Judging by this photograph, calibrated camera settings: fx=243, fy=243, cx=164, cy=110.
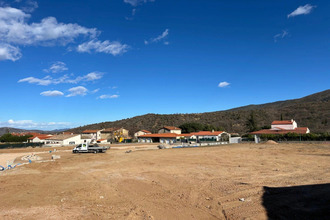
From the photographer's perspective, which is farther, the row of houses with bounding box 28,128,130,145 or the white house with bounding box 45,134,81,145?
the row of houses with bounding box 28,128,130,145

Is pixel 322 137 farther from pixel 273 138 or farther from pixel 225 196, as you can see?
pixel 225 196

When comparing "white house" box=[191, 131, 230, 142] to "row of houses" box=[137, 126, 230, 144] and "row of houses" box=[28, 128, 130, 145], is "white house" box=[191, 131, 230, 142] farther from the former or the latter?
"row of houses" box=[28, 128, 130, 145]

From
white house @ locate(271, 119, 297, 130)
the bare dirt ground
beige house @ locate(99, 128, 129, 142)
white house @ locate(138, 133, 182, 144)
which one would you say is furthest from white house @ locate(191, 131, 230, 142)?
the bare dirt ground

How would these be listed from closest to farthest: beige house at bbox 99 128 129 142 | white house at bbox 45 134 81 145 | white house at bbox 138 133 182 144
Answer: white house at bbox 45 134 81 145 < white house at bbox 138 133 182 144 < beige house at bbox 99 128 129 142

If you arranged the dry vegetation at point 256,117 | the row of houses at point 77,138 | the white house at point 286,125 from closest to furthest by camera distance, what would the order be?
the white house at point 286,125 → the row of houses at point 77,138 → the dry vegetation at point 256,117

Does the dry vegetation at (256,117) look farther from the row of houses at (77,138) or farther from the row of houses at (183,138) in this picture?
the row of houses at (183,138)

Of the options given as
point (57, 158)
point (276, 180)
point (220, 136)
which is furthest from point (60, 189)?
point (220, 136)

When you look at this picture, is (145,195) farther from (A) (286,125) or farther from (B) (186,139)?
(A) (286,125)

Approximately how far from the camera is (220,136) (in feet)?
252

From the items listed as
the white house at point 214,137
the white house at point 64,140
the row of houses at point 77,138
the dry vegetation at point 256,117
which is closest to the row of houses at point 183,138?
the white house at point 214,137

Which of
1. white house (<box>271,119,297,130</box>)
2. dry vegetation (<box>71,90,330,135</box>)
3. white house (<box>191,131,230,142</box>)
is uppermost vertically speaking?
dry vegetation (<box>71,90,330,135</box>)

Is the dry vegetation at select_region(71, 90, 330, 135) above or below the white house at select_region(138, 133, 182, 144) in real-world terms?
above

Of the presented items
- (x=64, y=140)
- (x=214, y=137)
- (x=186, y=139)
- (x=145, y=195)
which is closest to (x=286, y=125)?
(x=214, y=137)

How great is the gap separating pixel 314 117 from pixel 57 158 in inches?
3653
